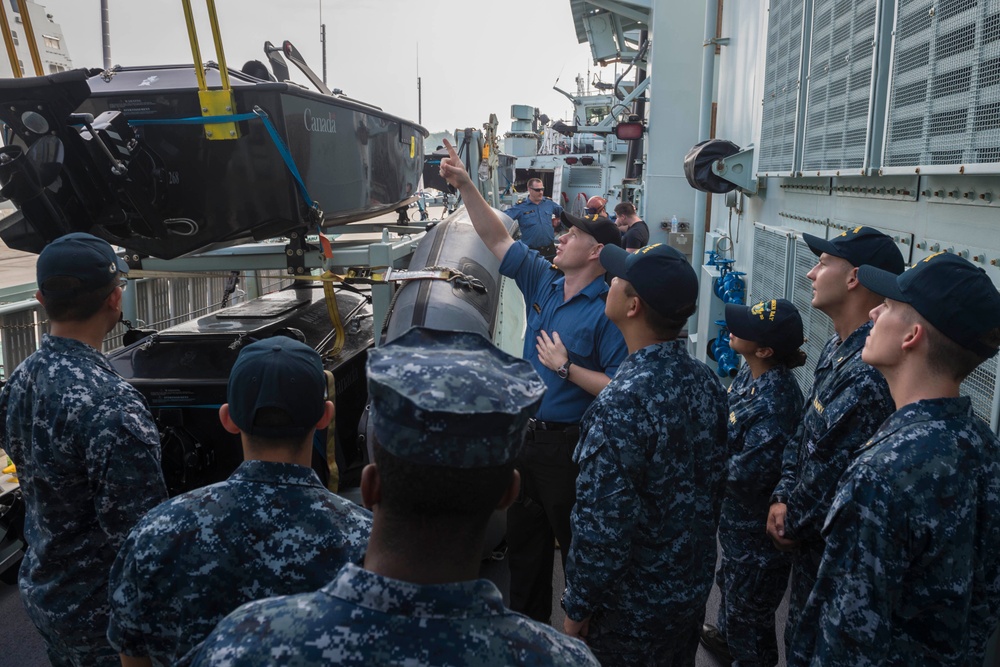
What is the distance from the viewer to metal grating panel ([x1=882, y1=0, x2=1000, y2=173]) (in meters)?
2.26

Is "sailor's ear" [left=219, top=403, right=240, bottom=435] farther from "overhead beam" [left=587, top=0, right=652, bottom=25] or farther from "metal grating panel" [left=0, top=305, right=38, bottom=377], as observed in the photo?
"overhead beam" [left=587, top=0, right=652, bottom=25]

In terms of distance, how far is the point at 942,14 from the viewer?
258 centimetres

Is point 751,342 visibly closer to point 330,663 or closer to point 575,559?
point 575,559

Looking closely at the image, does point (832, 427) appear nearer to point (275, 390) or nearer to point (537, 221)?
point (275, 390)

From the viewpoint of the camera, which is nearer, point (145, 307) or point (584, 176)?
point (145, 307)

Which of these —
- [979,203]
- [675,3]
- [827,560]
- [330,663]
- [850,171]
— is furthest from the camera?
[675,3]

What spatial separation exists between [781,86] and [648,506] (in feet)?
12.2

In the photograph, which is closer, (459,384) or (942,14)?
(459,384)

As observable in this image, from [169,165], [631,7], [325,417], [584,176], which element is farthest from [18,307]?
[584,176]

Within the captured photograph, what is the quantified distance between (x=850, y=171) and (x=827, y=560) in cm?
226

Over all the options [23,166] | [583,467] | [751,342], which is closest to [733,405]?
[751,342]

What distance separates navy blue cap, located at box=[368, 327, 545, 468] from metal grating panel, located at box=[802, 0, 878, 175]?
9.36 feet

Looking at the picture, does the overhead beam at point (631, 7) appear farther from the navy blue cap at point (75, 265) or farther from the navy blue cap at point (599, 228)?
the navy blue cap at point (75, 265)

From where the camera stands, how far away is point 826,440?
2.38 metres
